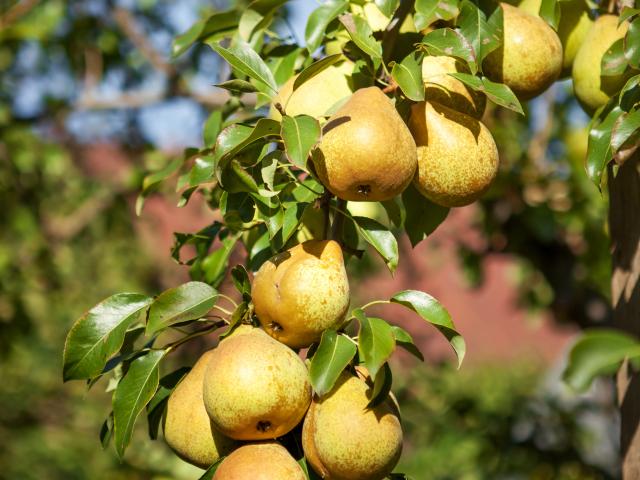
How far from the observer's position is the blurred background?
252 cm

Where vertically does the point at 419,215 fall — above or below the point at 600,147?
below

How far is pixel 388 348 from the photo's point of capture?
81 cm

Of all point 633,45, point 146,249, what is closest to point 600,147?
point 633,45

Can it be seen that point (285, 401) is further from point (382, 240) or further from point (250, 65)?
point (250, 65)

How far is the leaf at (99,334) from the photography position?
901mm

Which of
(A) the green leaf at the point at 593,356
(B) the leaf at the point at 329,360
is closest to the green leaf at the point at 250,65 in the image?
(B) the leaf at the point at 329,360

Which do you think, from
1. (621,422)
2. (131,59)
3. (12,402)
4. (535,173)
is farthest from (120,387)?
(12,402)

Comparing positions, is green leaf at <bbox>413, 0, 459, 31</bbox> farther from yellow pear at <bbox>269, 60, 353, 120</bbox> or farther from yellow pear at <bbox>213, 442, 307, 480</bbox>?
yellow pear at <bbox>213, 442, 307, 480</bbox>

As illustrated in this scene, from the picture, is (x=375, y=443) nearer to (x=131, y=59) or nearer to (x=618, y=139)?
(x=618, y=139)

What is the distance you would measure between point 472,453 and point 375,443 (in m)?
2.20

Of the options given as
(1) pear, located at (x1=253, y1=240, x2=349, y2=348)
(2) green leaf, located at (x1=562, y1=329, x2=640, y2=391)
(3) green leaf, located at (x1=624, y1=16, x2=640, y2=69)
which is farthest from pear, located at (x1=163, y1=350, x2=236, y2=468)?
(3) green leaf, located at (x1=624, y1=16, x2=640, y2=69)

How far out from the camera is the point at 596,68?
105 centimetres


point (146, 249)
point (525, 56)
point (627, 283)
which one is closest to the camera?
point (525, 56)

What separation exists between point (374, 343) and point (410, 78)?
0.96 feet
